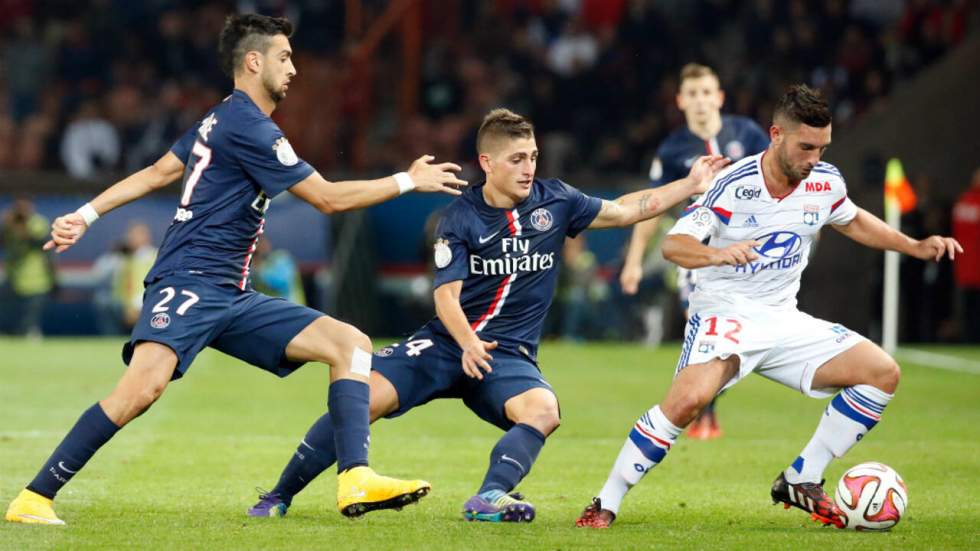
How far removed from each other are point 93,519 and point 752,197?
361 cm

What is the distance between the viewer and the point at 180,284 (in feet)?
24.9

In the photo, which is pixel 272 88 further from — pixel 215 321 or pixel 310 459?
pixel 310 459

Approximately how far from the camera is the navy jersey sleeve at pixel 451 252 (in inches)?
311

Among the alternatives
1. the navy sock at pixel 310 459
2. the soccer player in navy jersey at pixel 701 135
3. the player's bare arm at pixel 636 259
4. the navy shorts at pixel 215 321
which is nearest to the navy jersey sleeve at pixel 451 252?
the navy shorts at pixel 215 321

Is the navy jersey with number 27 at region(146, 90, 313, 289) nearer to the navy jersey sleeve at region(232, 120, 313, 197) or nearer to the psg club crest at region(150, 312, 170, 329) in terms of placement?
the navy jersey sleeve at region(232, 120, 313, 197)

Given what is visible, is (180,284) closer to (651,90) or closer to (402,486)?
(402,486)

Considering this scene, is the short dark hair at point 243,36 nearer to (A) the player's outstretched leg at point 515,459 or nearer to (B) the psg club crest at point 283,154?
(B) the psg club crest at point 283,154

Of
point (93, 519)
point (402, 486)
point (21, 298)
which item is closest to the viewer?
point (402, 486)

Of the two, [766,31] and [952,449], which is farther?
[766,31]

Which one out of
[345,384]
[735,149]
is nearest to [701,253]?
[345,384]

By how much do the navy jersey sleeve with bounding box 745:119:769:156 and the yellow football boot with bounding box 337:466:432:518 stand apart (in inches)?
200

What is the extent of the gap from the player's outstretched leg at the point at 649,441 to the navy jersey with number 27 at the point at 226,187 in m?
2.03

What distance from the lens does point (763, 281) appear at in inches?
319

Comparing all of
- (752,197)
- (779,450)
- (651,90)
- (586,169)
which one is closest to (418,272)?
(586,169)
